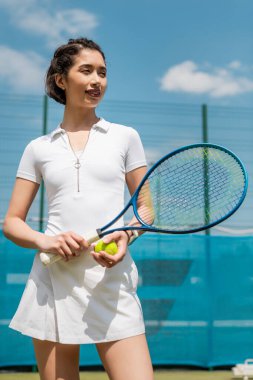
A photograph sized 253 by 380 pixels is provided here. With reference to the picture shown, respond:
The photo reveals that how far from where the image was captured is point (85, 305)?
1586 millimetres

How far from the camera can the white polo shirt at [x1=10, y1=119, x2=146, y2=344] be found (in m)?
1.58

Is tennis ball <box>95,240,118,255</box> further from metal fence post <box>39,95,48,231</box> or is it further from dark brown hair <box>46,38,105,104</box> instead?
metal fence post <box>39,95,48,231</box>

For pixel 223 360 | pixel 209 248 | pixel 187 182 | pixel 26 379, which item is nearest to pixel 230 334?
pixel 223 360

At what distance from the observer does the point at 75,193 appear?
1655 mm

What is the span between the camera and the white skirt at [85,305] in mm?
1571

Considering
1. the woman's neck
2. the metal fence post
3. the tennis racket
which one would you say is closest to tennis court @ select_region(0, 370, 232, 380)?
the metal fence post

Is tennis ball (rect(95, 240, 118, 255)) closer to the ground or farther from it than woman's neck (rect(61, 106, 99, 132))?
closer to the ground

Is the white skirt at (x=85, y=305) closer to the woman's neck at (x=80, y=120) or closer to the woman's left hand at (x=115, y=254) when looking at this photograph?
the woman's left hand at (x=115, y=254)

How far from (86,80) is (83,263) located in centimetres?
57

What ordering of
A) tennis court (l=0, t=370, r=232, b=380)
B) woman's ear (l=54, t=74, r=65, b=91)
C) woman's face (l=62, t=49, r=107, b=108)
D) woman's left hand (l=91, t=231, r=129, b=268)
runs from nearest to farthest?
woman's left hand (l=91, t=231, r=129, b=268), woman's face (l=62, t=49, r=107, b=108), woman's ear (l=54, t=74, r=65, b=91), tennis court (l=0, t=370, r=232, b=380)

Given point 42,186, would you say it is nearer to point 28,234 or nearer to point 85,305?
point 28,234

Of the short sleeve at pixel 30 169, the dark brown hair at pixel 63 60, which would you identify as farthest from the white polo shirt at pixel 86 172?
the dark brown hair at pixel 63 60

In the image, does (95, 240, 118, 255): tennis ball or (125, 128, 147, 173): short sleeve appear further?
(125, 128, 147, 173): short sleeve

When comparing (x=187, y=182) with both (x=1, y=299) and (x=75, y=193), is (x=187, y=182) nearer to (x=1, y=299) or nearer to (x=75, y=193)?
(x=75, y=193)
